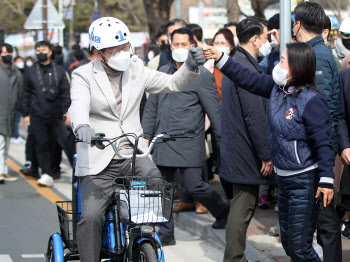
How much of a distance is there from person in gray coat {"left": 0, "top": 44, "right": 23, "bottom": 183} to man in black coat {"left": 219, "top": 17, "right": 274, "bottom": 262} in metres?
5.74

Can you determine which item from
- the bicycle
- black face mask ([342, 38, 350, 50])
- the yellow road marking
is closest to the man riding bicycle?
the bicycle

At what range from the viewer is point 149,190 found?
4.28m

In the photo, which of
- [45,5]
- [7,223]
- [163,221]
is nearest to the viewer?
[163,221]

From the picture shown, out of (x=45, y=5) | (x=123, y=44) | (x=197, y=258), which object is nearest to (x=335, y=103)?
(x=123, y=44)

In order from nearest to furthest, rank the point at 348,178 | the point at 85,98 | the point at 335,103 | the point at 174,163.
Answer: the point at 85,98 < the point at 335,103 < the point at 348,178 < the point at 174,163

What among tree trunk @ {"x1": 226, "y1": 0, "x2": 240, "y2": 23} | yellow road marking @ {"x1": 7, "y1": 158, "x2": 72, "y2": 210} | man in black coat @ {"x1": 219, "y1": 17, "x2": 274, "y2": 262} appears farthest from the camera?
tree trunk @ {"x1": 226, "y1": 0, "x2": 240, "y2": 23}

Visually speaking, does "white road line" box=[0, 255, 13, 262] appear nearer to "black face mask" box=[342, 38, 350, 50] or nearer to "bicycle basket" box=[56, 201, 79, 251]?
"bicycle basket" box=[56, 201, 79, 251]

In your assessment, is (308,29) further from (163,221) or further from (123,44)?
(163,221)

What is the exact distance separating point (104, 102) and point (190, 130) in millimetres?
2181

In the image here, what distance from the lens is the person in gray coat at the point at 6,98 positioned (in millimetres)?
10484

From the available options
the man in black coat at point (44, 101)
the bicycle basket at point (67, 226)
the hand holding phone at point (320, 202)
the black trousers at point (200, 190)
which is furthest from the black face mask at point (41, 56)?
the hand holding phone at point (320, 202)

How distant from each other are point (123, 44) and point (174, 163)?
7.50ft

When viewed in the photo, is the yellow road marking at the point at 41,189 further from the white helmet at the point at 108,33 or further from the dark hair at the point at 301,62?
the dark hair at the point at 301,62

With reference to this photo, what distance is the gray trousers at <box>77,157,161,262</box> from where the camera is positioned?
4542 millimetres
